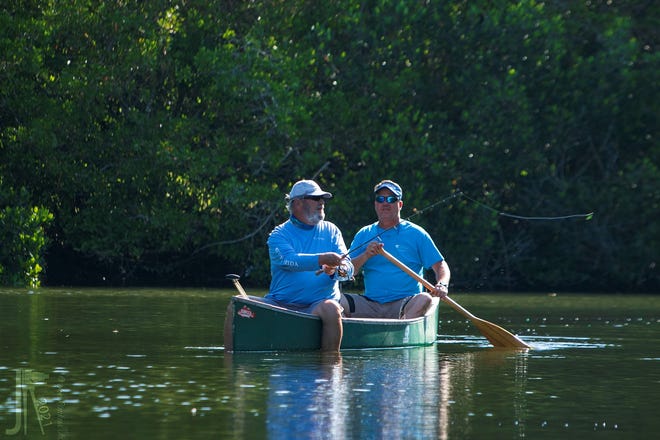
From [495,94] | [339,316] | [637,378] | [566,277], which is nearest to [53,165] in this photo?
[495,94]

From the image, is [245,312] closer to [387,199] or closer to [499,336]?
[387,199]

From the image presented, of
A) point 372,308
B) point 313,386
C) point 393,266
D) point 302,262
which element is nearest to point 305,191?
point 302,262

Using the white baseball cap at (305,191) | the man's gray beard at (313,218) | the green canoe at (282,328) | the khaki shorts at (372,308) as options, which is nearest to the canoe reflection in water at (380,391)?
the green canoe at (282,328)

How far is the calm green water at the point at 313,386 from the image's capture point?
29.0 ft

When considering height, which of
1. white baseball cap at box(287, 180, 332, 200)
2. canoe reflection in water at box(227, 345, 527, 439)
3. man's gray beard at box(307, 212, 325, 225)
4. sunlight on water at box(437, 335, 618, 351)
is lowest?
canoe reflection in water at box(227, 345, 527, 439)

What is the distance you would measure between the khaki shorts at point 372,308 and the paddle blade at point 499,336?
81cm

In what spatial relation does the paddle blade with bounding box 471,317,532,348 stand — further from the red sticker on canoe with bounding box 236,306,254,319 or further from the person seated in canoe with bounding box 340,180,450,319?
the red sticker on canoe with bounding box 236,306,254,319

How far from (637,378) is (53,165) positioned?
18625 millimetres

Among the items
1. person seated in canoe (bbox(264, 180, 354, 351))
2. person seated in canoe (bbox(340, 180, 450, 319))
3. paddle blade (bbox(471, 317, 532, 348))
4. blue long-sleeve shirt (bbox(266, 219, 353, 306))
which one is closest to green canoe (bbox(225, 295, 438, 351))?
person seated in canoe (bbox(264, 180, 354, 351))

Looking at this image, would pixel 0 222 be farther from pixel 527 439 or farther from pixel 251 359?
pixel 527 439

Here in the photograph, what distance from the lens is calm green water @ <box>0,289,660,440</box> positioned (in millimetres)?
8828

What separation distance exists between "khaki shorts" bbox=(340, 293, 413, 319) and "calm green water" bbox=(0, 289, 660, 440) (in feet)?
1.98

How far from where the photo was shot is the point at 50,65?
29.8 m

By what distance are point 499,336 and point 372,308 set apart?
4.17 ft
